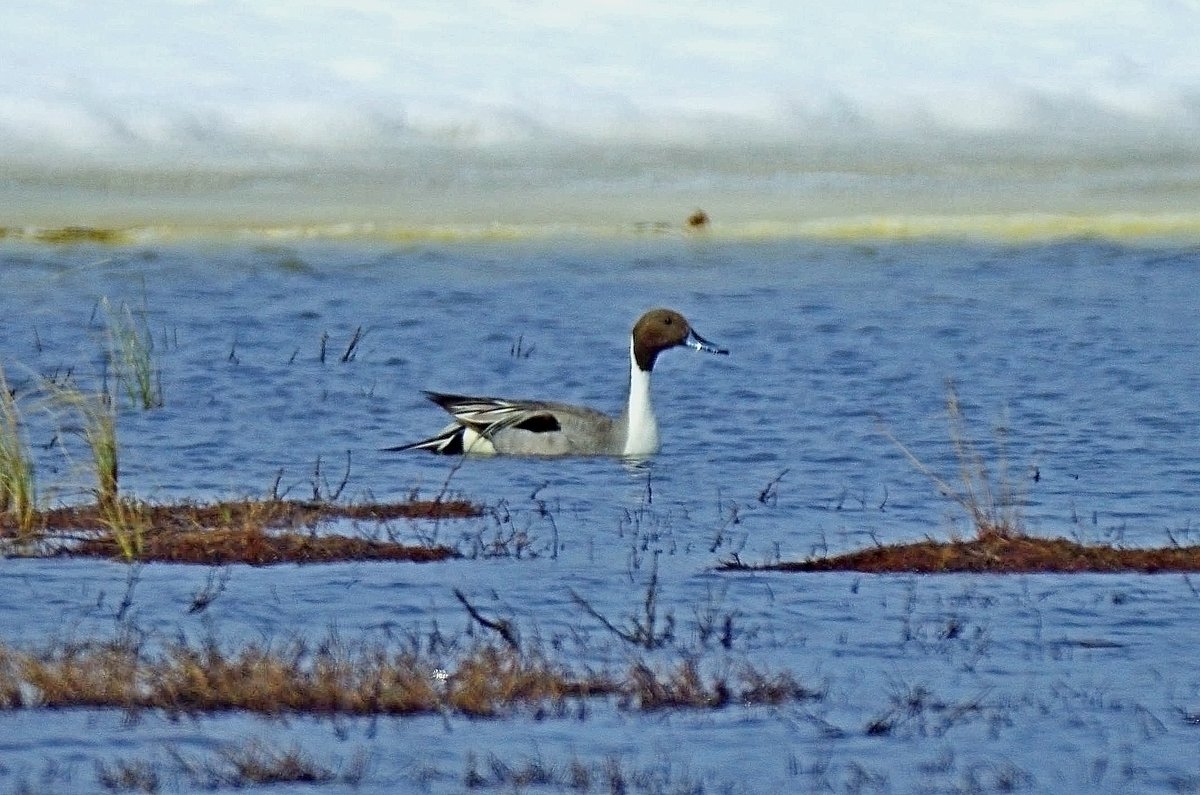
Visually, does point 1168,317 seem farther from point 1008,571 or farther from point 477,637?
point 477,637

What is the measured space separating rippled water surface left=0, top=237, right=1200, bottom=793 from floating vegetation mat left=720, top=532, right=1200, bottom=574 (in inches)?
9.5

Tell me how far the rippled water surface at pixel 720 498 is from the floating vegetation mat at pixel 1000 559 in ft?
0.79

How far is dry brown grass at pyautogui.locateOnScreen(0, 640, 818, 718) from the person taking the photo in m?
7.55

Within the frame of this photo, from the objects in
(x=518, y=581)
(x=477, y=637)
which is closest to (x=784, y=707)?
(x=477, y=637)

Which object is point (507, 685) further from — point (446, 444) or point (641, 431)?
point (446, 444)

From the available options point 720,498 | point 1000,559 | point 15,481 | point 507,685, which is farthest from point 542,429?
point 507,685

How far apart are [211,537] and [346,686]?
3.39 meters

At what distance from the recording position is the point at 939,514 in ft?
42.1

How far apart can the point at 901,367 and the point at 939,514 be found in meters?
10.4

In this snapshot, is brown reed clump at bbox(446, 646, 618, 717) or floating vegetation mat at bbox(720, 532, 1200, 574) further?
floating vegetation mat at bbox(720, 532, 1200, 574)

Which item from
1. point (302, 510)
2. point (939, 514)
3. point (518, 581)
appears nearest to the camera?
point (518, 581)

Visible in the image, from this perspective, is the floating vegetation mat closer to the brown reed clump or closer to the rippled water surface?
the rippled water surface

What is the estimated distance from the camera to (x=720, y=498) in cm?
1352

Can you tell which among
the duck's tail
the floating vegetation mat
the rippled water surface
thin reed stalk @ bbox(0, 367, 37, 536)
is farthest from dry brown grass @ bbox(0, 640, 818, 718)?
the duck's tail
